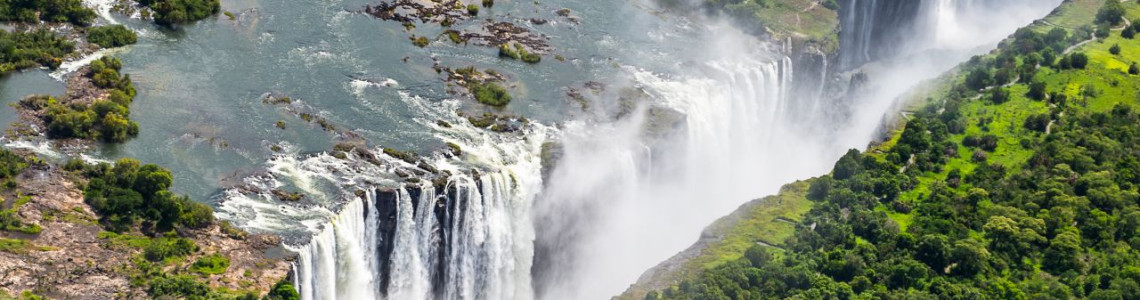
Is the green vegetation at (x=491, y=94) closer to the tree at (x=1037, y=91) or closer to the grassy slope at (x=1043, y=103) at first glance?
the grassy slope at (x=1043, y=103)

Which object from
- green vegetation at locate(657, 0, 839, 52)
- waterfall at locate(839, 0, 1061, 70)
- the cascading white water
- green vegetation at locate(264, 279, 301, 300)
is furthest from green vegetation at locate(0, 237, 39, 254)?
waterfall at locate(839, 0, 1061, 70)

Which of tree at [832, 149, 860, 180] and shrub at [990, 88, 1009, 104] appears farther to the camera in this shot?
shrub at [990, 88, 1009, 104]

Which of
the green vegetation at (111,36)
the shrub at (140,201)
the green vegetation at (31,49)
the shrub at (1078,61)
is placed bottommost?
the shrub at (140,201)

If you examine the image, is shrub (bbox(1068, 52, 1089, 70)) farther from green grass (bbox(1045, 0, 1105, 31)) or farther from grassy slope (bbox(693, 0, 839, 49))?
grassy slope (bbox(693, 0, 839, 49))

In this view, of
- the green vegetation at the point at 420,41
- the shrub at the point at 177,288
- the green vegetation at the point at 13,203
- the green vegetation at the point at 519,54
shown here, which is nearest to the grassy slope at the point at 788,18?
the green vegetation at the point at 519,54

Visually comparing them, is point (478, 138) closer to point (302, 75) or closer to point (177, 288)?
point (302, 75)

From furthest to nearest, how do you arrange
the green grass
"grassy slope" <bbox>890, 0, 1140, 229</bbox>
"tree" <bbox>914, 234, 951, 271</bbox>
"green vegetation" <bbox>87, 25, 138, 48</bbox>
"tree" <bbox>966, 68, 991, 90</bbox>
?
the green grass
"tree" <bbox>966, 68, 991, 90</bbox>
"grassy slope" <bbox>890, 0, 1140, 229</bbox>
"green vegetation" <bbox>87, 25, 138, 48</bbox>
"tree" <bbox>914, 234, 951, 271</bbox>
